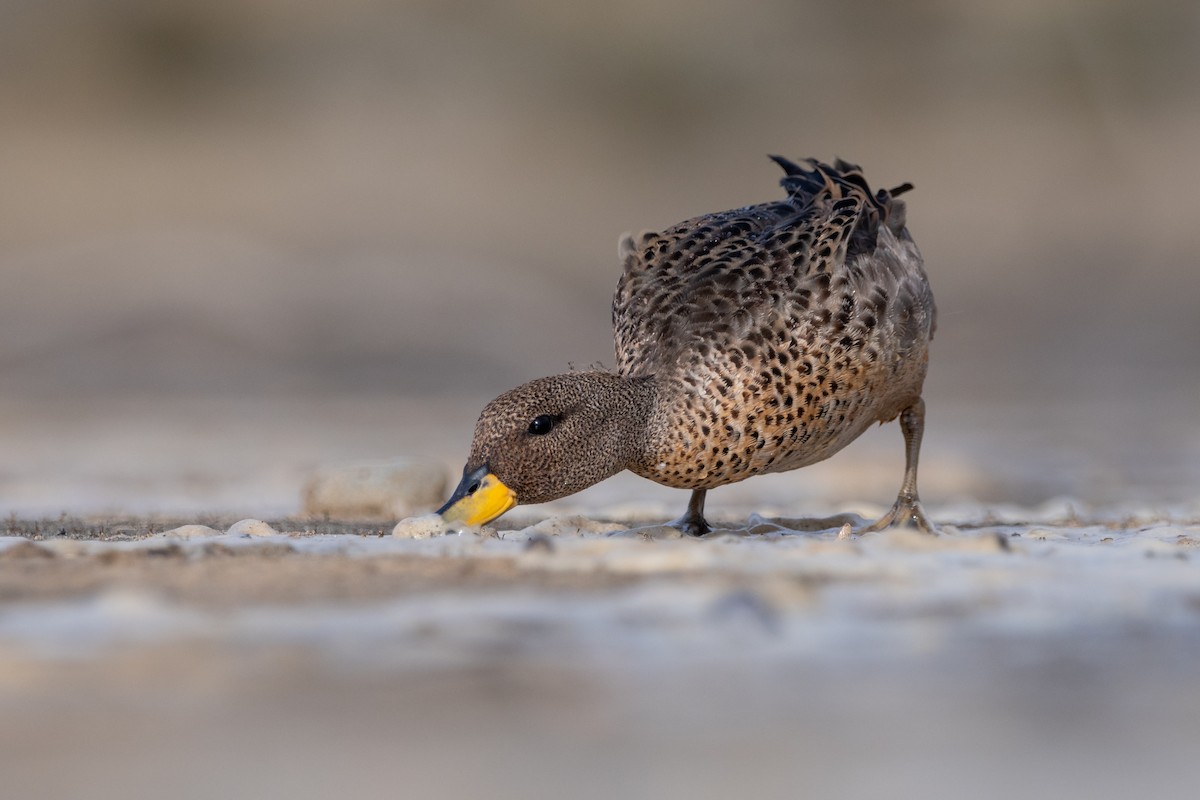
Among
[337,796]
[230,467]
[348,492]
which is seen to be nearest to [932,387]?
[230,467]

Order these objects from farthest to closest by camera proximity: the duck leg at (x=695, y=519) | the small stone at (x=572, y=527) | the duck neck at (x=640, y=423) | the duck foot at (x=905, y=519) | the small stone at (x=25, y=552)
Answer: the duck leg at (x=695, y=519) → the duck foot at (x=905, y=519) → the small stone at (x=572, y=527) → the duck neck at (x=640, y=423) → the small stone at (x=25, y=552)

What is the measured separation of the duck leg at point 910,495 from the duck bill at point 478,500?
5.62 ft

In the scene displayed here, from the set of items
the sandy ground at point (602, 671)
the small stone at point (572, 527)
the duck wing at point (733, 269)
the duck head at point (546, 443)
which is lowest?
the sandy ground at point (602, 671)

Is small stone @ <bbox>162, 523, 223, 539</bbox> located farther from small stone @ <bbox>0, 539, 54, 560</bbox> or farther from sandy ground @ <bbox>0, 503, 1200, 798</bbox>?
sandy ground @ <bbox>0, 503, 1200, 798</bbox>

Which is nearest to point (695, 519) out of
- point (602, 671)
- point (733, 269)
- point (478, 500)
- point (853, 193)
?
point (733, 269)

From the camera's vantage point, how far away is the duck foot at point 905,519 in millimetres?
6703

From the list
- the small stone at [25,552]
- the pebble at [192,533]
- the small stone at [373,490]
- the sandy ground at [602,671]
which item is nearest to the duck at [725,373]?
the sandy ground at [602,671]

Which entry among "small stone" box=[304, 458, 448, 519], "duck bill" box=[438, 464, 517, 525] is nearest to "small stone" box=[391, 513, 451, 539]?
"duck bill" box=[438, 464, 517, 525]

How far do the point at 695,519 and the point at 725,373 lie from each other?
1.25m

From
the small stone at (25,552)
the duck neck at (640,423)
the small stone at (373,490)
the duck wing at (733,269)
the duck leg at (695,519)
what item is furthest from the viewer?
the small stone at (373,490)

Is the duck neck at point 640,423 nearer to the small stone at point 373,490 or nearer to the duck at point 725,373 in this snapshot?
the duck at point 725,373

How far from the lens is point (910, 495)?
6.96 m

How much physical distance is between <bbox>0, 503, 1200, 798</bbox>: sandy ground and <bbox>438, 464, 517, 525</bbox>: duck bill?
2.09 ft

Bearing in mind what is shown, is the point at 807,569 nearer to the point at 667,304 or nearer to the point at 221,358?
the point at 667,304
